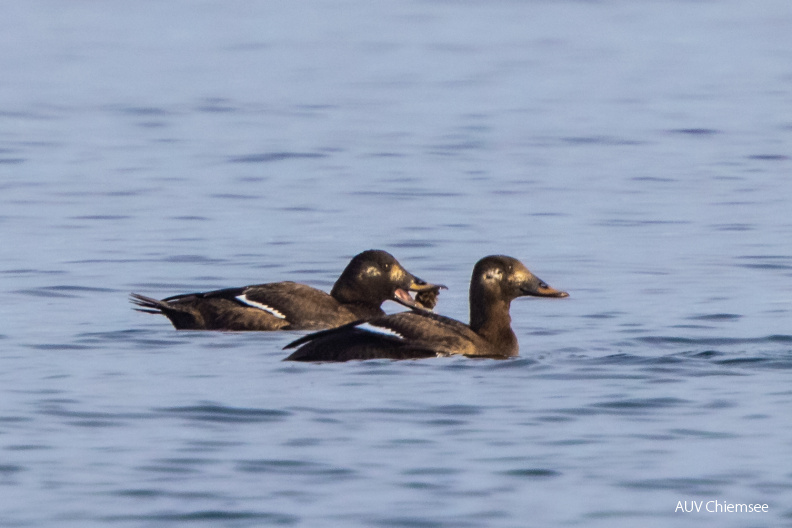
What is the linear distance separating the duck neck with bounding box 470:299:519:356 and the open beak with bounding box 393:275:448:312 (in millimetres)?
1373

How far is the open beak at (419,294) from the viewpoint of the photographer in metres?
12.9

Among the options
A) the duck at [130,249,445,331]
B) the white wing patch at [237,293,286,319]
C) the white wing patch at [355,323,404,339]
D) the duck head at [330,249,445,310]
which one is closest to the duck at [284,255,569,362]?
the white wing patch at [355,323,404,339]

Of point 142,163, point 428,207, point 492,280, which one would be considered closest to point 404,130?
point 142,163

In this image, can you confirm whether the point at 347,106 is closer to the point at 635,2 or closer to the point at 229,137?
the point at 229,137

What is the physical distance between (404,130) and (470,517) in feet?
53.1

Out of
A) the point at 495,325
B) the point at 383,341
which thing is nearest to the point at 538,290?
the point at 495,325

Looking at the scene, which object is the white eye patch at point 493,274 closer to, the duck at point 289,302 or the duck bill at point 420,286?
the duck at point 289,302

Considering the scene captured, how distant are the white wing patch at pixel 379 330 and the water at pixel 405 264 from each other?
21 cm

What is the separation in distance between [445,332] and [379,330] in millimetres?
441

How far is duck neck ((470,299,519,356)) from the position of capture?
11.1 metres

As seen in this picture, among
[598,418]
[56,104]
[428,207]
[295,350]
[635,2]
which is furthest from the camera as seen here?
[635,2]

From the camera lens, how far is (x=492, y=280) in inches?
450

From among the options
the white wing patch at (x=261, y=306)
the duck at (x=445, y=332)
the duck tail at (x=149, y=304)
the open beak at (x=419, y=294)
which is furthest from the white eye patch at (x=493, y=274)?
the duck tail at (x=149, y=304)

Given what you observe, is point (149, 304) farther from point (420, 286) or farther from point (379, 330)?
point (379, 330)
